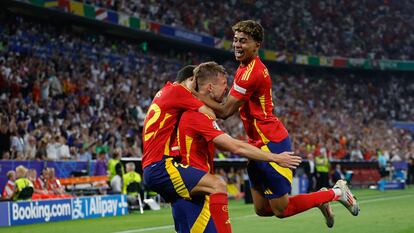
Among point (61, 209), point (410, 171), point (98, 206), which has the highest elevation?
point (61, 209)

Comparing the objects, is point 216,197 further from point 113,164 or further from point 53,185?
point 113,164

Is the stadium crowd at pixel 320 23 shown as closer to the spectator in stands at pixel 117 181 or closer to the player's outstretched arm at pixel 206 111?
the spectator in stands at pixel 117 181

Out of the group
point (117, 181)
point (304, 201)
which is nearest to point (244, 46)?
point (304, 201)

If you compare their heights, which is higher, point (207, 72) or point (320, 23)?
point (320, 23)

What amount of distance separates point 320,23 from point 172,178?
43038mm

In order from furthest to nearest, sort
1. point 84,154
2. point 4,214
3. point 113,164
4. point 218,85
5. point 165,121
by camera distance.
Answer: point 84,154
point 113,164
point 4,214
point 218,85
point 165,121

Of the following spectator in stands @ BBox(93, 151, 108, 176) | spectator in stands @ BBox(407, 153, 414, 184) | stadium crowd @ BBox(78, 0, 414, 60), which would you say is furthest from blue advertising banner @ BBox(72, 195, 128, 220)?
spectator in stands @ BBox(407, 153, 414, 184)

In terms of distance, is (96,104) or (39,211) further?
(96,104)

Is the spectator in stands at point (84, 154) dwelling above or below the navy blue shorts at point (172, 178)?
below

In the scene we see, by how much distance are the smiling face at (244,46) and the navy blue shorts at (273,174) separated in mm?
994

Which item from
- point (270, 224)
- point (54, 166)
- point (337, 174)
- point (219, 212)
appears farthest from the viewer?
point (337, 174)

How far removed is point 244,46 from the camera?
7.98 meters

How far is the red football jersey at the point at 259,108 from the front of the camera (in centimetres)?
794

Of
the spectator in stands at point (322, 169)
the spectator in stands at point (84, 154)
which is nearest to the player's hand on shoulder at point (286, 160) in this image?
the spectator in stands at point (84, 154)
